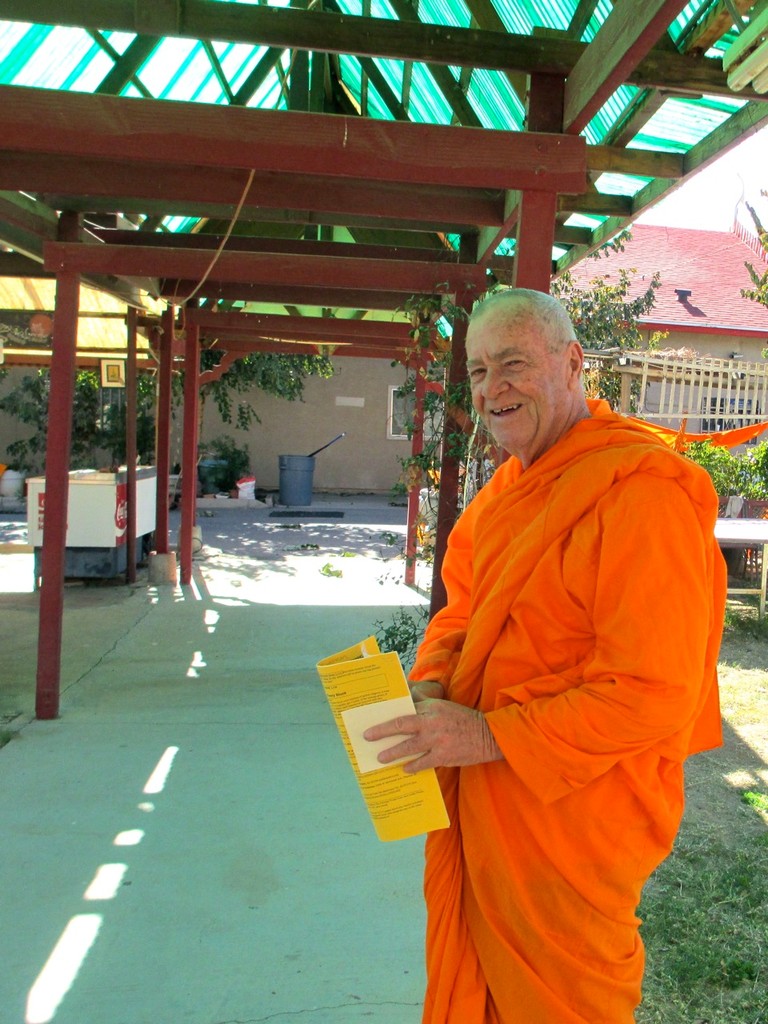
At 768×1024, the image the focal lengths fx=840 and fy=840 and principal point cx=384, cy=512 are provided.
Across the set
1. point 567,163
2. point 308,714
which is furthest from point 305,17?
point 308,714

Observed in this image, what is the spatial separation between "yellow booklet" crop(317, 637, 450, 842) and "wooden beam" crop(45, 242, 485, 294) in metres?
3.76

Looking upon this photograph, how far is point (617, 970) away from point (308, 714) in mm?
3626

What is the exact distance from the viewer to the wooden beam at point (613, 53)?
7.83 ft

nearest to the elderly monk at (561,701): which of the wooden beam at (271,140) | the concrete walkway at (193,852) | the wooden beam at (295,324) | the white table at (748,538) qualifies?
the concrete walkway at (193,852)

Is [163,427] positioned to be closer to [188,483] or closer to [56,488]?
[188,483]

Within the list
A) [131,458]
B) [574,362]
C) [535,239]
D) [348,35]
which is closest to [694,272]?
[131,458]

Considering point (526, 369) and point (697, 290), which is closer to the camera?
point (526, 369)

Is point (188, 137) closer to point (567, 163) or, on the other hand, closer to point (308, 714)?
point (567, 163)

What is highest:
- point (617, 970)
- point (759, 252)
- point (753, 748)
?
point (759, 252)

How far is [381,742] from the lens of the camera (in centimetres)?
154

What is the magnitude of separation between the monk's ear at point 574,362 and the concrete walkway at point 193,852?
1.85 m

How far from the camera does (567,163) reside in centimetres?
325

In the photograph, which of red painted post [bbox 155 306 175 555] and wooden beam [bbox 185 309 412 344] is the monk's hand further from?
red painted post [bbox 155 306 175 555]

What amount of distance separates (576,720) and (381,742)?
366mm
